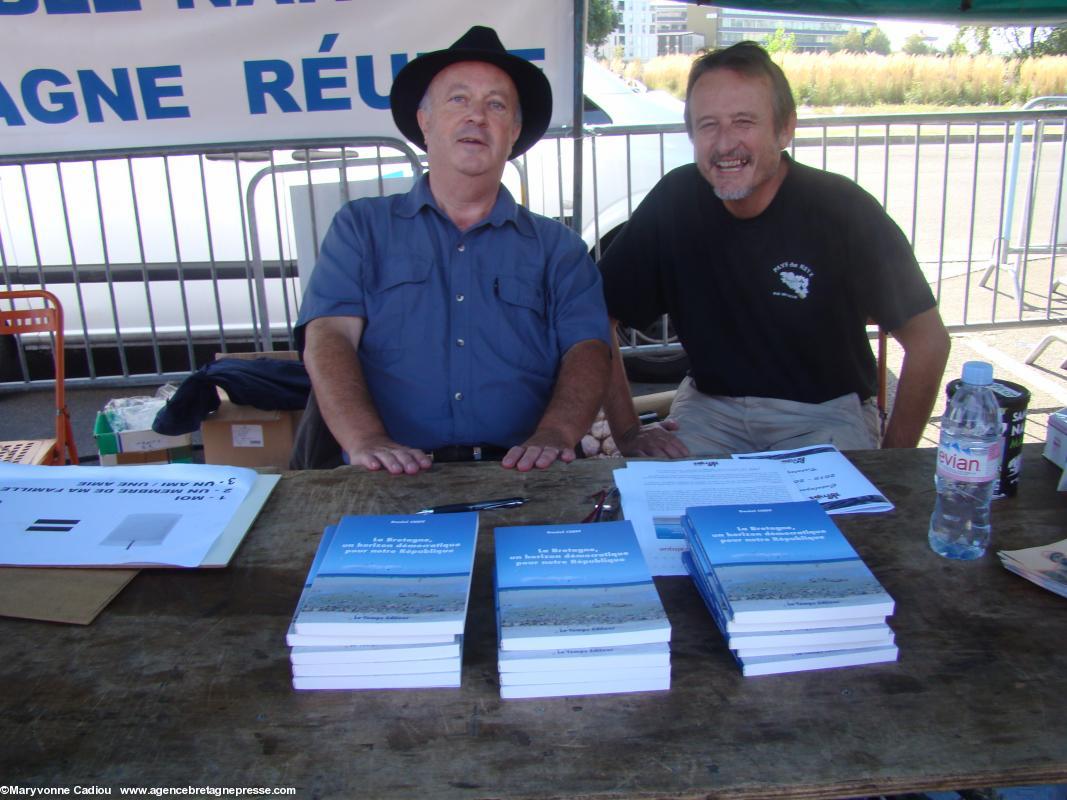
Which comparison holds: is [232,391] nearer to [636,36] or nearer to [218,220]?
[218,220]

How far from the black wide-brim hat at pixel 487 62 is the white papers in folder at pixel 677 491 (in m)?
1.34

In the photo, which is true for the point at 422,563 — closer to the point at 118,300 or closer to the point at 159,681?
the point at 159,681

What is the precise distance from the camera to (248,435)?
3.36 m

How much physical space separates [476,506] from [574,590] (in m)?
0.50

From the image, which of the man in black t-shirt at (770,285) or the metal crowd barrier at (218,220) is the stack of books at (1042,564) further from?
the metal crowd barrier at (218,220)

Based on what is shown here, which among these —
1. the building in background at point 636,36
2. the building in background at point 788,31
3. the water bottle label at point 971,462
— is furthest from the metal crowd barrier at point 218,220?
the building in background at point 636,36

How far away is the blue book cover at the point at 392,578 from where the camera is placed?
1.08m

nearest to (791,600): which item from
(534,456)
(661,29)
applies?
(534,456)

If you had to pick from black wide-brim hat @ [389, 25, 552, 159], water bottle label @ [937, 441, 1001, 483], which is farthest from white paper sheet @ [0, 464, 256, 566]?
black wide-brim hat @ [389, 25, 552, 159]

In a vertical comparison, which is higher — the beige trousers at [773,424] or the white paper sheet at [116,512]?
the white paper sheet at [116,512]

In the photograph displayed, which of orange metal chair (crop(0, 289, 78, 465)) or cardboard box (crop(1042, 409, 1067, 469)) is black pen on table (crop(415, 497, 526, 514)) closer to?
cardboard box (crop(1042, 409, 1067, 469))

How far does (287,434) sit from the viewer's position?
11.1 ft

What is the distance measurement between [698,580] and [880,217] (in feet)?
5.23

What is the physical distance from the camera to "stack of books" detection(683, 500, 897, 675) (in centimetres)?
111
